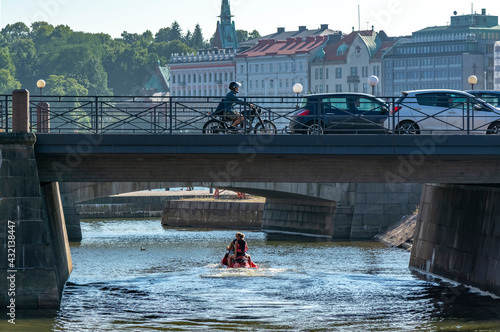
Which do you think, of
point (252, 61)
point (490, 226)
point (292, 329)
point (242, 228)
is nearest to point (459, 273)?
point (490, 226)

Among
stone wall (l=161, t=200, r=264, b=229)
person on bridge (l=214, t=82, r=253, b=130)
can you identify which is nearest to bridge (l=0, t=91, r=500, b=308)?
person on bridge (l=214, t=82, r=253, b=130)

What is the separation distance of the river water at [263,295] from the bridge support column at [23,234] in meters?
0.59

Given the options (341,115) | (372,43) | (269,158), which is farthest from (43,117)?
(372,43)

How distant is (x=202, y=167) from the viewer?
33.1m

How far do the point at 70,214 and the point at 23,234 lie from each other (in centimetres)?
2700

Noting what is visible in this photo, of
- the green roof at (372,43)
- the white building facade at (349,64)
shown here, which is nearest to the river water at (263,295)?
the white building facade at (349,64)

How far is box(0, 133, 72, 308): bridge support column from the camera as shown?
3070 cm

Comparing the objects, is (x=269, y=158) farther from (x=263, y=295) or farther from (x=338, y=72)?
(x=338, y=72)

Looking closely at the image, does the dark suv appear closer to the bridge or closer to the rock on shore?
the bridge

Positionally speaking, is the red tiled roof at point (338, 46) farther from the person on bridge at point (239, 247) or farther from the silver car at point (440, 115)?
the silver car at point (440, 115)

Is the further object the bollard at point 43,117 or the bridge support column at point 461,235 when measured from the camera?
the bridge support column at point 461,235

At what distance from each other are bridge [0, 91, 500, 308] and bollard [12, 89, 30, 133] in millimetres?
28

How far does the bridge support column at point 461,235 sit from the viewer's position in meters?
34.2

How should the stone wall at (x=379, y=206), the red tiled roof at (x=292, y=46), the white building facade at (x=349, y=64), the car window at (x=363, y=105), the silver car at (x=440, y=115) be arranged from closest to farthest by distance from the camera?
1. the silver car at (x=440, y=115)
2. the car window at (x=363, y=105)
3. the stone wall at (x=379, y=206)
4. the white building facade at (x=349, y=64)
5. the red tiled roof at (x=292, y=46)
